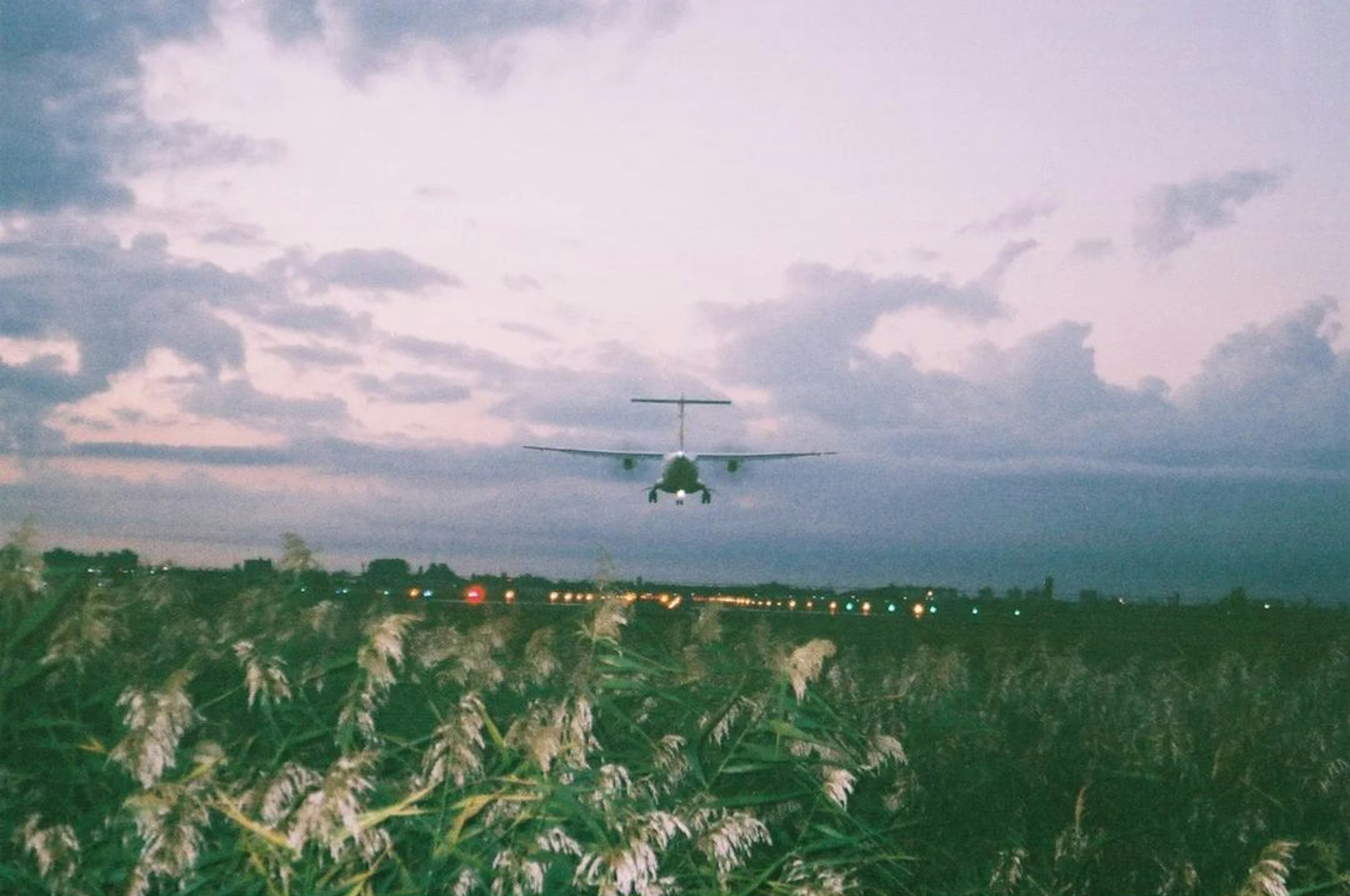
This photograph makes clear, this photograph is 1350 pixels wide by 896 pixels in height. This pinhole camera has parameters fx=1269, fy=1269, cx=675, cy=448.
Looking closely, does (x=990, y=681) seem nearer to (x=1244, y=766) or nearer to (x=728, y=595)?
(x=1244, y=766)

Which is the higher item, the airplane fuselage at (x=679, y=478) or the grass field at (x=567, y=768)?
the airplane fuselage at (x=679, y=478)

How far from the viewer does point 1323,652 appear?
3672 centimetres

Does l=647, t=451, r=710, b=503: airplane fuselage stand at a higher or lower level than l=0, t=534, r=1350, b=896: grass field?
higher

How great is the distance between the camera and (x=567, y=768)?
22.9 ft

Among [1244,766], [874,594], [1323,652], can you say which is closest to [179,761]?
[1244,766]

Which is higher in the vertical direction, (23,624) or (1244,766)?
(23,624)

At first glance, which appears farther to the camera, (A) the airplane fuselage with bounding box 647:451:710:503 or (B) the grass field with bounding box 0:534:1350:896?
(A) the airplane fuselage with bounding box 647:451:710:503

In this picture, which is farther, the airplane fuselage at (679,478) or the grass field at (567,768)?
the airplane fuselage at (679,478)

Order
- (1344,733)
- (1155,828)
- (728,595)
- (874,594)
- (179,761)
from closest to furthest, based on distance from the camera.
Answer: (179,761) → (1155,828) → (1344,733) → (728,595) → (874,594)

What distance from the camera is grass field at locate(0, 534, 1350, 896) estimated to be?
6215 millimetres

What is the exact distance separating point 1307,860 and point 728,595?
8095cm

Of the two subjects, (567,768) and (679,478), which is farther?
(679,478)

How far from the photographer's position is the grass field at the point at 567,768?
6.21m

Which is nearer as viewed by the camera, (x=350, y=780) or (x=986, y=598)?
(x=350, y=780)
